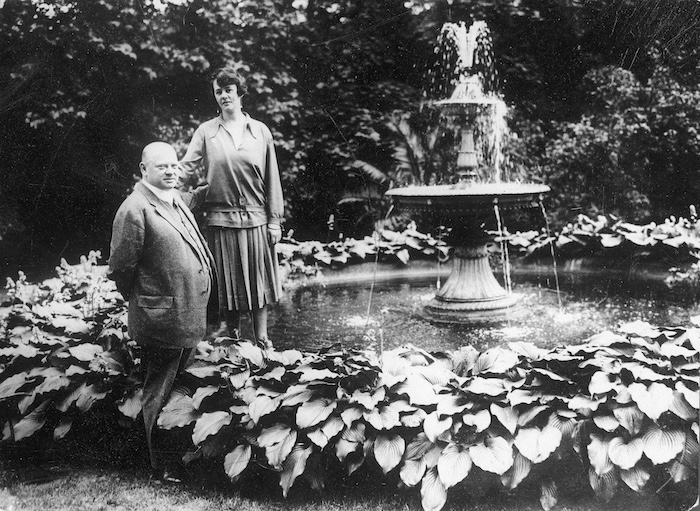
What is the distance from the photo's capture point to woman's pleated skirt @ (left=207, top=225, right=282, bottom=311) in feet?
14.0

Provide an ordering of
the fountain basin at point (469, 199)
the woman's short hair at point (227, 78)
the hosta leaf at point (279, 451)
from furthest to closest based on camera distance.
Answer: the fountain basin at point (469, 199) → the woman's short hair at point (227, 78) → the hosta leaf at point (279, 451)

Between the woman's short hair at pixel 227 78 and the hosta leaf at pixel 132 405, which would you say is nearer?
the hosta leaf at pixel 132 405

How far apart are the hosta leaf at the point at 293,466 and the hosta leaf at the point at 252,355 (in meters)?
0.57

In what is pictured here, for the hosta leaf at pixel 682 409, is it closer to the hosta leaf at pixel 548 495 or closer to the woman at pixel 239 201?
the hosta leaf at pixel 548 495

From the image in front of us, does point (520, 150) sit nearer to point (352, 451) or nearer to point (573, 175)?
point (573, 175)

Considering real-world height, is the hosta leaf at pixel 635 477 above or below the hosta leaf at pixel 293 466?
below

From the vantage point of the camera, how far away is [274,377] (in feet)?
11.3

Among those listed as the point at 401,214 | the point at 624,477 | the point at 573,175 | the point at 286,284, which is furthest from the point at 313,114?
the point at 624,477

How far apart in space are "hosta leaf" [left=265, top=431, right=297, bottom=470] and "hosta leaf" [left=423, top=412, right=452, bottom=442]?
0.65 metres

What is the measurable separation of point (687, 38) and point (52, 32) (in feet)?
18.2

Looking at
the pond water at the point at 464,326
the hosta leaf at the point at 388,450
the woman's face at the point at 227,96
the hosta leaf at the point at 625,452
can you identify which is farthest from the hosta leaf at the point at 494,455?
the woman's face at the point at 227,96

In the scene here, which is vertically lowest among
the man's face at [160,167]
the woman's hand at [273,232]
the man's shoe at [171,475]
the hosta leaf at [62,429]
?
the man's shoe at [171,475]

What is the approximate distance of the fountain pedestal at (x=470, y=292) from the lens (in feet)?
20.4

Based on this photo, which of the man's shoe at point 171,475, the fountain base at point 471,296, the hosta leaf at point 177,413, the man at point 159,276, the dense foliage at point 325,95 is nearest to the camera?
the man at point 159,276
